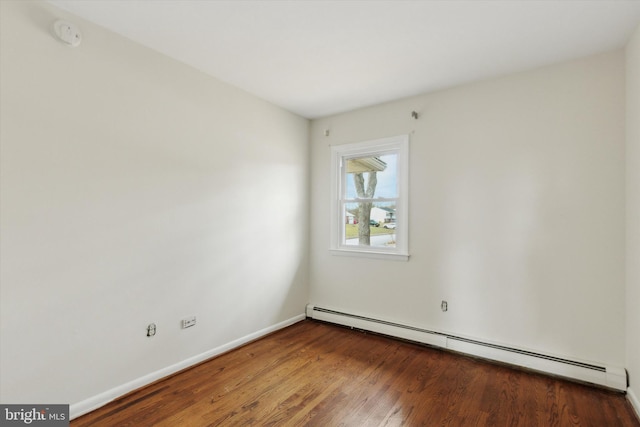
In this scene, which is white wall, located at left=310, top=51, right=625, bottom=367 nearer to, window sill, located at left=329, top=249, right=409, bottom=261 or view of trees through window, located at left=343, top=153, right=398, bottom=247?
window sill, located at left=329, top=249, right=409, bottom=261

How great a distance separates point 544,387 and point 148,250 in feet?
10.7

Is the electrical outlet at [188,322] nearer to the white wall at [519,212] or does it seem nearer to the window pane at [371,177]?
the white wall at [519,212]

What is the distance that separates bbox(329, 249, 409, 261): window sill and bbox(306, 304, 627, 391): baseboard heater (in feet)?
2.34

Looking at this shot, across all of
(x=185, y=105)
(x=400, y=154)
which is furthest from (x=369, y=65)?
(x=185, y=105)

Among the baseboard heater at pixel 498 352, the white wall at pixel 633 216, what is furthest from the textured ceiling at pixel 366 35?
the baseboard heater at pixel 498 352

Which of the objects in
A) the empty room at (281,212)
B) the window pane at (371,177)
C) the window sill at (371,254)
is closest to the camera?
the empty room at (281,212)

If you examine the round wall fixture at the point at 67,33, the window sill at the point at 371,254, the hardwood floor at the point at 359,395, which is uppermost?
the round wall fixture at the point at 67,33

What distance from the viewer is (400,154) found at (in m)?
3.51

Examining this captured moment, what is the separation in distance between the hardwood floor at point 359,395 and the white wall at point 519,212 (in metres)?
0.42

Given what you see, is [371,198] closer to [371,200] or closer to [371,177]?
[371,200]

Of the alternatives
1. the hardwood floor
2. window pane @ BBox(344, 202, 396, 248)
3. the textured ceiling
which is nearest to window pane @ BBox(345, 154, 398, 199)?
→ window pane @ BBox(344, 202, 396, 248)

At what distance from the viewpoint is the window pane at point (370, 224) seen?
363 centimetres

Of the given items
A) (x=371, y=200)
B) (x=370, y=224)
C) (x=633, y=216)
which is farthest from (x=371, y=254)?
(x=633, y=216)

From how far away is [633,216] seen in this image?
86.7 inches
